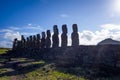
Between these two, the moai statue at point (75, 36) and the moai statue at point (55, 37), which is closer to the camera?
the moai statue at point (75, 36)

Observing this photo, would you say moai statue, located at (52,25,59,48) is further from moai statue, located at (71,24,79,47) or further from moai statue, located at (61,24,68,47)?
moai statue, located at (71,24,79,47)

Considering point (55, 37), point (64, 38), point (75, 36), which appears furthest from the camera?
point (55, 37)

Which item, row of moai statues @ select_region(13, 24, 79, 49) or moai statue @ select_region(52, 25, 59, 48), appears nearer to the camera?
row of moai statues @ select_region(13, 24, 79, 49)

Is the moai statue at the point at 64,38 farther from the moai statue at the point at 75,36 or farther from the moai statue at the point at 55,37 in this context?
the moai statue at the point at 75,36

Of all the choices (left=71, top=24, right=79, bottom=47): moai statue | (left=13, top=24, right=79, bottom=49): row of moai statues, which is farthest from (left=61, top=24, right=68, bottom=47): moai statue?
(left=71, top=24, right=79, bottom=47): moai statue

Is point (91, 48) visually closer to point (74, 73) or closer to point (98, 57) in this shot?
point (98, 57)

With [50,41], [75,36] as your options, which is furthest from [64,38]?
[50,41]

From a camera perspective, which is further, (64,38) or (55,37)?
(55,37)

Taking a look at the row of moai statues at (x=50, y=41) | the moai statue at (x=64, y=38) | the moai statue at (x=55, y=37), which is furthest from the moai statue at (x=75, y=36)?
the moai statue at (x=55, y=37)

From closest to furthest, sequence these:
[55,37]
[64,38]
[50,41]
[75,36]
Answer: [75,36] < [64,38] < [55,37] < [50,41]

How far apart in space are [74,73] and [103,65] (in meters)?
4.26

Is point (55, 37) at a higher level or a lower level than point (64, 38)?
higher

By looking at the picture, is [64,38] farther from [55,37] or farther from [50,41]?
[50,41]

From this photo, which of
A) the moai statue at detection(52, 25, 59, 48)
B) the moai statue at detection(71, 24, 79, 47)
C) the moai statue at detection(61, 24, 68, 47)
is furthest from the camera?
the moai statue at detection(52, 25, 59, 48)
